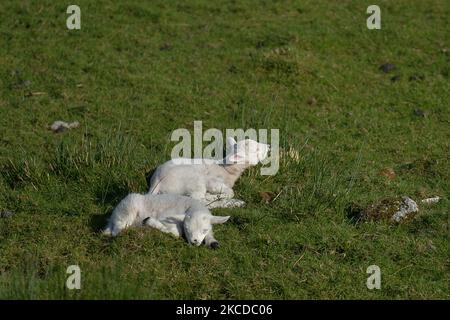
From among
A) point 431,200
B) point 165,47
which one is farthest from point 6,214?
point 165,47

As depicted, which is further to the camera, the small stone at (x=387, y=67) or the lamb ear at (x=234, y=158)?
the small stone at (x=387, y=67)

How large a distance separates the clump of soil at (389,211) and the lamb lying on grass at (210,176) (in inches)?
56.3

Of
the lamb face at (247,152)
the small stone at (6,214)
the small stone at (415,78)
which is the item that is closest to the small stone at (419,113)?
the small stone at (415,78)

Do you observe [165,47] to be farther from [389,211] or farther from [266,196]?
[389,211]

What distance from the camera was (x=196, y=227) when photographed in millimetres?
7660

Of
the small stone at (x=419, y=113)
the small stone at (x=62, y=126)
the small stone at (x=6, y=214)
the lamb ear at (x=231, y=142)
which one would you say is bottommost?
the small stone at (x=6, y=214)

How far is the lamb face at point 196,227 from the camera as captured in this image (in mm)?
7652

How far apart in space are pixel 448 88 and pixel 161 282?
27.7 ft

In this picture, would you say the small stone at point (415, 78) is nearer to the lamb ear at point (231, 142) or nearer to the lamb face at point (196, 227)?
the lamb ear at point (231, 142)

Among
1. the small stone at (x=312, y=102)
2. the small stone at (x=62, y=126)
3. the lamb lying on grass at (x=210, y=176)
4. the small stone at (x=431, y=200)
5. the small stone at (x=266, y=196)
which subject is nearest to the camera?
the lamb lying on grass at (x=210, y=176)

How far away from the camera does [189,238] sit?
7.71 meters

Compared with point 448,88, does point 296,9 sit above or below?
above
